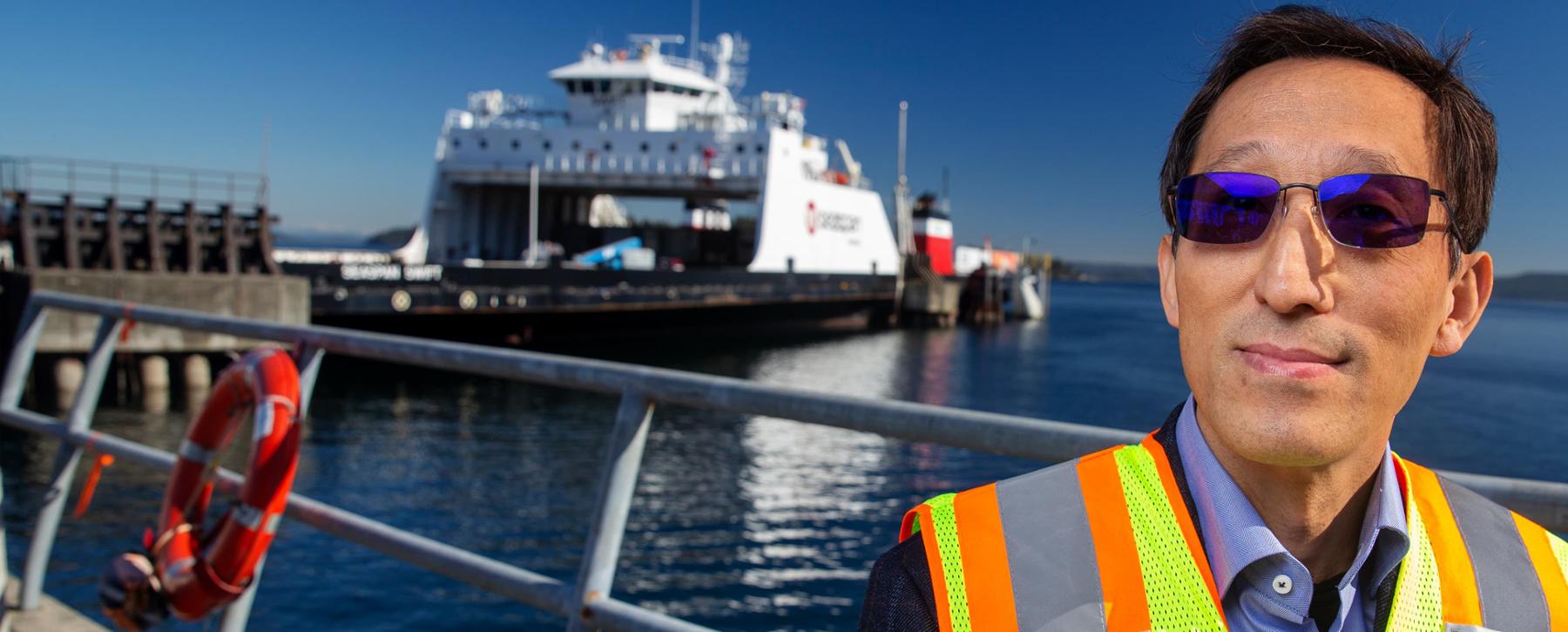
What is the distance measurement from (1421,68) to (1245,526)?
0.41 metres

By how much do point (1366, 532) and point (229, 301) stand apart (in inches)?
585

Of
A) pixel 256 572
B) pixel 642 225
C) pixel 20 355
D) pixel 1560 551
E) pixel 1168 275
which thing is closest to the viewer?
Result: pixel 1560 551

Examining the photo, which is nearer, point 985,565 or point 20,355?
point 985,565

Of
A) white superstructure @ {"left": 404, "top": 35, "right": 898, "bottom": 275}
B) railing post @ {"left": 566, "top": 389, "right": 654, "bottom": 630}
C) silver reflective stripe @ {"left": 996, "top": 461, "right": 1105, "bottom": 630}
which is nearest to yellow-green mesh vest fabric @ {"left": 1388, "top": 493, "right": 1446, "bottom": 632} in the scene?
silver reflective stripe @ {"left": 996, "top": 461, "right": 1105, "bottom": 630}

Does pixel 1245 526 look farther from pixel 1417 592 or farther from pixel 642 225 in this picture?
pixel 642 225

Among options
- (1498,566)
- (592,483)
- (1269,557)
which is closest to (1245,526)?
(1269,557)

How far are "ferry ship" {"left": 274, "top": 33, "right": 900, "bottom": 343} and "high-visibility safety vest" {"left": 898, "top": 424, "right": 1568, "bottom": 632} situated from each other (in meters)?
16.4

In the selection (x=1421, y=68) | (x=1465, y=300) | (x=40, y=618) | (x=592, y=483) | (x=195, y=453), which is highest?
(x=1421, y=68)

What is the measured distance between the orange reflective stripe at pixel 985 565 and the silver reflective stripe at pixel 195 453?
8.54 feet

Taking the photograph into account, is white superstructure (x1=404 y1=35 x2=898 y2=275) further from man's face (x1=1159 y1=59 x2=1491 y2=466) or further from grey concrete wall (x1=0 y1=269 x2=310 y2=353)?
man's face (x1=1159 y1=59 x2=1491 y2=466)

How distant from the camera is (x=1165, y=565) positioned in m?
0.82

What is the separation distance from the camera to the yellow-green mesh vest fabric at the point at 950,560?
81cm

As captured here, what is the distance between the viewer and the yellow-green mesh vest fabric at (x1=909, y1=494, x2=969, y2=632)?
811 millimetres

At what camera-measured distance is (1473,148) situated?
0.89 m
